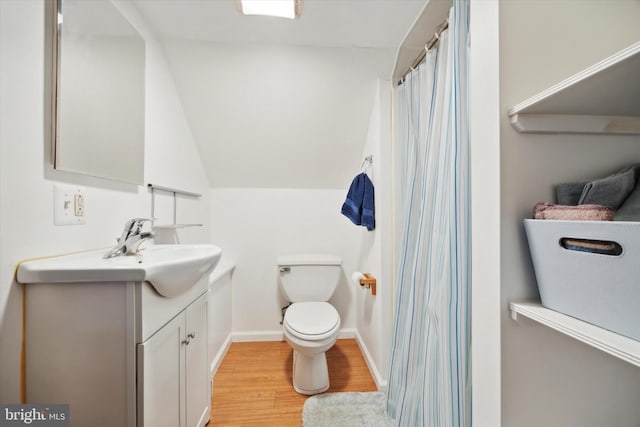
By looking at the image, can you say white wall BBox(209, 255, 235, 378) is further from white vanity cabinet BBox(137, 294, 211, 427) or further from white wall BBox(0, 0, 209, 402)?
white wall BBox(0, 0, 209, 402)

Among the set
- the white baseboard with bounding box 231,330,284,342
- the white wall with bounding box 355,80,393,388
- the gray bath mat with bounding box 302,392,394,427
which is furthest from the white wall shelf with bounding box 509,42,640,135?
the white baseboard with bounding box 231,330,284,342

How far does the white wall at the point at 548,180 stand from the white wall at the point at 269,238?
63.0 inches

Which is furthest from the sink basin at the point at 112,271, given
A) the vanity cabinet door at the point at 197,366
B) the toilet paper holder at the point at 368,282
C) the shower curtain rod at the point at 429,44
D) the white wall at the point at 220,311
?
the shower curtain rod at the point at 429,44

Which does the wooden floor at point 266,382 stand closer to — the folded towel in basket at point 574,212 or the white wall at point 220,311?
the white wall at point 220,311

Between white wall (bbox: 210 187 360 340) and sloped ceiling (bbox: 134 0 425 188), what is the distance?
14cm

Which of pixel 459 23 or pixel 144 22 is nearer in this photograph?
pixel 459 23

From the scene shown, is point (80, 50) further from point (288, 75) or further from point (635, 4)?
point (635, 4)

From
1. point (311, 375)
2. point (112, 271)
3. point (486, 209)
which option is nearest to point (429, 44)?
point (486, 209)

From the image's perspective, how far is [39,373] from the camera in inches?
27.2

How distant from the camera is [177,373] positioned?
91 cm

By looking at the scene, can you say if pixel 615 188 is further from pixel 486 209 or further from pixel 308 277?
pixel 308 277

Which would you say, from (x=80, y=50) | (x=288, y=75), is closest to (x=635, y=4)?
(x=288, y=75)

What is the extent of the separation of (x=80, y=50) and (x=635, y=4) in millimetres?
1649

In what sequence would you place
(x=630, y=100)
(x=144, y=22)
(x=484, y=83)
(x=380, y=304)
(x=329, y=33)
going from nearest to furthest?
(x=630, y=100), (x=484, y=83), (x=144, y=22), (x=329, y=33), (x=380, y=304)
